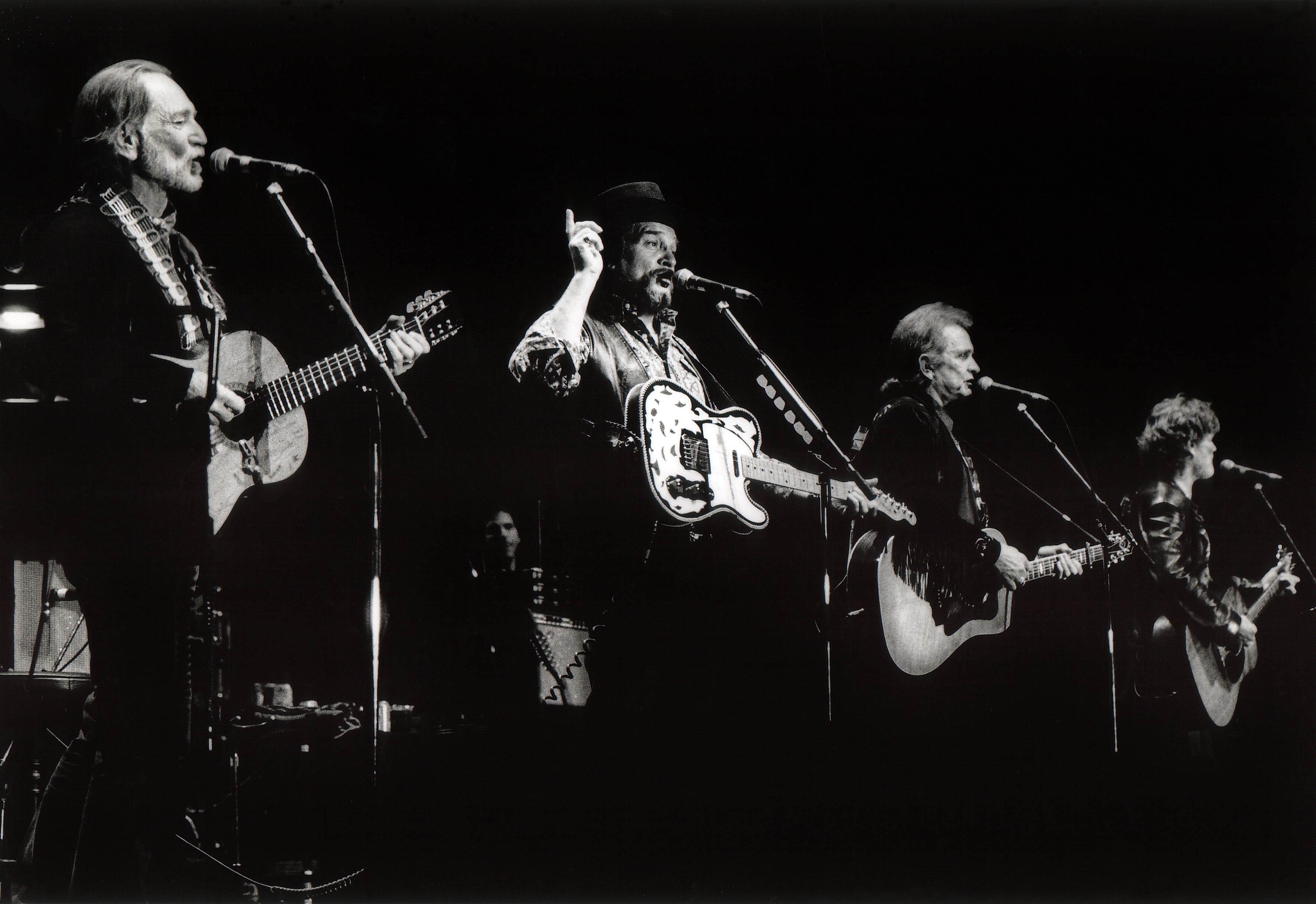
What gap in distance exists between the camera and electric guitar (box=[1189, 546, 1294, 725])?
4.47 metres

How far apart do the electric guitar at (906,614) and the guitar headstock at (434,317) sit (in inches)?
66.2

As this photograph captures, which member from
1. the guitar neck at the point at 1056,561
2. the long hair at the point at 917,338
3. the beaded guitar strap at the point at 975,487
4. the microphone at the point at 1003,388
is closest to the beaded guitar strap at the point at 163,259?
the long hair at the point at 917,338

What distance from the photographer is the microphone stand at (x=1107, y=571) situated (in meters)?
4.32

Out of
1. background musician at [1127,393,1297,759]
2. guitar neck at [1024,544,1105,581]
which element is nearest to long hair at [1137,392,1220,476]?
background musician at [1127,393,1297,759]

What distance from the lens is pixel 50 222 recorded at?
3260 mm

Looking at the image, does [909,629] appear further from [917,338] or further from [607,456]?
[607,456]

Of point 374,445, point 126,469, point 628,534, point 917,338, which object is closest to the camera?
point 126,469

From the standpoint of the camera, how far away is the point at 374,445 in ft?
11.3

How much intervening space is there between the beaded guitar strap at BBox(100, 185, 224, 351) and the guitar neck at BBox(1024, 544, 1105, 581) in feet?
10.3

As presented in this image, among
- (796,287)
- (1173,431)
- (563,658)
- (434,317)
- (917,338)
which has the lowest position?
(563,658)

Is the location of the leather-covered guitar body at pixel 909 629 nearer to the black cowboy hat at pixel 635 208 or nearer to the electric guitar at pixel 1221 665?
the electric guitar at pixel 1221 665

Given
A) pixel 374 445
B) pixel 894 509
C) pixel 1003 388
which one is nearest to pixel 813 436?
pixel 894 509

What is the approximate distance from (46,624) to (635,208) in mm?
2382

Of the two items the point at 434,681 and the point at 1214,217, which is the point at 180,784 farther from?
the point at 1214,217
